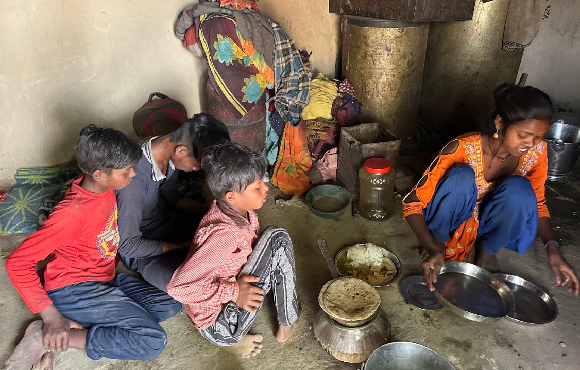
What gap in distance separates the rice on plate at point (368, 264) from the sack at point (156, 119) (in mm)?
1644

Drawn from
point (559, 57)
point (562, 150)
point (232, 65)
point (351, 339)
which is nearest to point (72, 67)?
point (232, 65)

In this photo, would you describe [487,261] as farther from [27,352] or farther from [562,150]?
[27,352]

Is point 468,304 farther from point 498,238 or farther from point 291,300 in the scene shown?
point 291,300

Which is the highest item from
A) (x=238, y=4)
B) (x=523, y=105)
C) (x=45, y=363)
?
(x=238, y=4)

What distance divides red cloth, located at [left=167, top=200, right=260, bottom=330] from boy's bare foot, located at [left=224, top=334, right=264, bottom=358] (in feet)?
0.77

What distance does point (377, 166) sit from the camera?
8.40 ft

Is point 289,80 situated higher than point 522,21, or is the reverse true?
point 522,21

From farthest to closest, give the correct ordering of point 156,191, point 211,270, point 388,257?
1. point 388,257
2. point 156,191
3. point 211,270

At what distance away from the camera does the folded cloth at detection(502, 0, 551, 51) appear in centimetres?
311

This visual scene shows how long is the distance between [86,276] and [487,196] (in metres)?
2.00

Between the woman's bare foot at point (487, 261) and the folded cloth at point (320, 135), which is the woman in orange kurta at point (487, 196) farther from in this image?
the folded cloth at point (320, 135)

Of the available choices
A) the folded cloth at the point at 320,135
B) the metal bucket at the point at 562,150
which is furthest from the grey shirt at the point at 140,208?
the metal bucket at the point at 562,150

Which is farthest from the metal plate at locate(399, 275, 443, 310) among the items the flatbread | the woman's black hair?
the woman's black hair

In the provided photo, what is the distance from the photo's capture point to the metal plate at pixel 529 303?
75.8 inches
